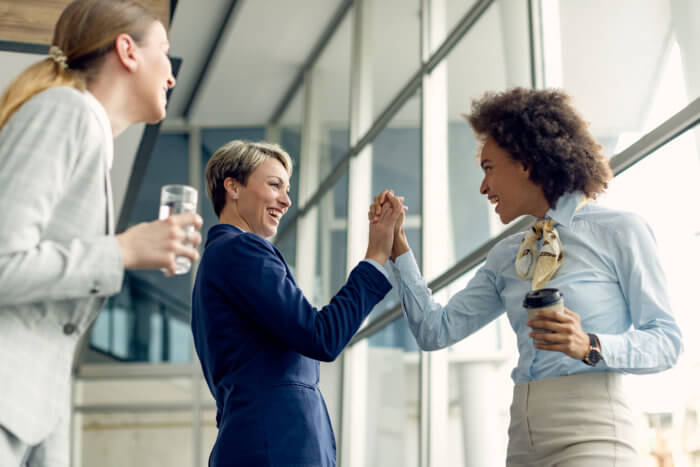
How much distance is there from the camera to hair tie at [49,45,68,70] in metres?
1.35

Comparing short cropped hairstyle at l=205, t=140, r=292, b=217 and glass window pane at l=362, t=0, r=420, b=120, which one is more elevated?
glass window pane at l=362, t=0, r=420, b=120

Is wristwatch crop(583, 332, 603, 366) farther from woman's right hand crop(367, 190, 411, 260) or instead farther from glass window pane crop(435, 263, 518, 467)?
glass window pane crop(435, 263, 518, 467)

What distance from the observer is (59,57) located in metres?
1.36

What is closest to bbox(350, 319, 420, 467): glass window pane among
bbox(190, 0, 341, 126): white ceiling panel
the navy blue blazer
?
bbox(190, 0, 341, 126): white ceiling panel

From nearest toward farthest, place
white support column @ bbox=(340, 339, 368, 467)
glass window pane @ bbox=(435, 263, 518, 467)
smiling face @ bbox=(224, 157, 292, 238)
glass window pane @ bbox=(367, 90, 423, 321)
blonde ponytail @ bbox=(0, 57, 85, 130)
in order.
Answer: blonde ponytail @ bbox=(0, 57, 85, 130)
smiling face @ bbox=(224, 157, 292, 238)
glass window pane @ bbox=(435, 263, 518, 467)
glass window pane @ bbox=(367, 90, 423, 321)
white support column @ bbox=(340, 339, 368, 467)

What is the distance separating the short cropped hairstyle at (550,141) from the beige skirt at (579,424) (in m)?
0.46

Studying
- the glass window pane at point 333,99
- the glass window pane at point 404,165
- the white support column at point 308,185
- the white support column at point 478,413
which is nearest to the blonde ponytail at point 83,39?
the white support column at point 478,413

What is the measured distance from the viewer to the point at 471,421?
4.16m

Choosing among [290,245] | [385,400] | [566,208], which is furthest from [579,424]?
[290,245]

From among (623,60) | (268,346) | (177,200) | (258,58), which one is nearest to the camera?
(177,200)

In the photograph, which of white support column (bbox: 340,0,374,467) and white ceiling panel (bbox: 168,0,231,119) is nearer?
white support column (bbox: 340,0,374,467)

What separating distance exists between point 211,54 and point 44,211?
742 centimetres

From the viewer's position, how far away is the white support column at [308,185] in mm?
8062

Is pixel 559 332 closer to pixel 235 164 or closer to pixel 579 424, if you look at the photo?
pixel 579 424
